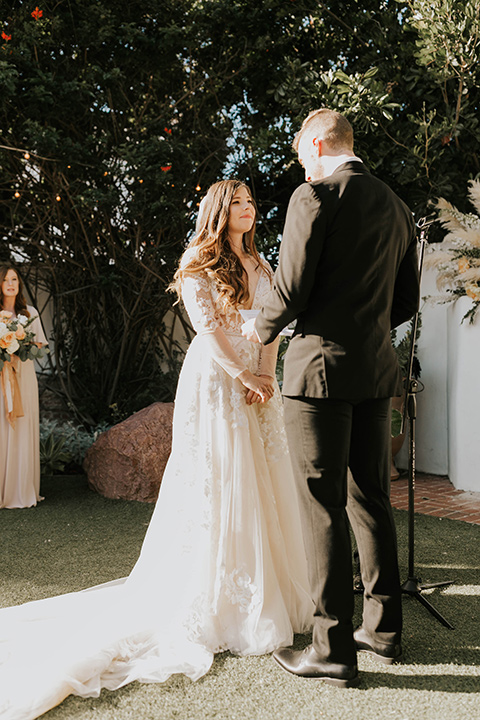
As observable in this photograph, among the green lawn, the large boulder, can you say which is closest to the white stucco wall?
the green lawn

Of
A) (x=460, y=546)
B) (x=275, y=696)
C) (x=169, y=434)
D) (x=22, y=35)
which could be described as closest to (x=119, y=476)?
(x=169, y=434)

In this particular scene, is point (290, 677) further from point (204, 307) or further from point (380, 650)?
point (204, 307)

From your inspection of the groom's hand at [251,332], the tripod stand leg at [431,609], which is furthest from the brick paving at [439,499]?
the groom's hand at [251,332]

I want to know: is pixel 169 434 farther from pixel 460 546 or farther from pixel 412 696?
pixel 412 696

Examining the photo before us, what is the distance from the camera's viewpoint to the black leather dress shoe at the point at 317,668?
7.57 feet

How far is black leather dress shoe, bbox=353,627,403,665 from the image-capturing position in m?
2.52

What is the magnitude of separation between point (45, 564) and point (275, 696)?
6.87 feet

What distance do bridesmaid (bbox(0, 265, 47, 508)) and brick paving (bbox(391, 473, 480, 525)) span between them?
3.22 meters

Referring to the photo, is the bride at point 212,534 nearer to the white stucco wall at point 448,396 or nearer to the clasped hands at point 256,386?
the clasped hands at point 256,386

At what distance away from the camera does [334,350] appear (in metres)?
2.27

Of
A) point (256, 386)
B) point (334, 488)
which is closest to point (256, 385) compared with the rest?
point (256, 386)

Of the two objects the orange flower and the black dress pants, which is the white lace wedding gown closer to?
the black dress pants

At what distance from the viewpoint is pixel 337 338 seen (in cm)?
227

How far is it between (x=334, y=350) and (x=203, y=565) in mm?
1161
